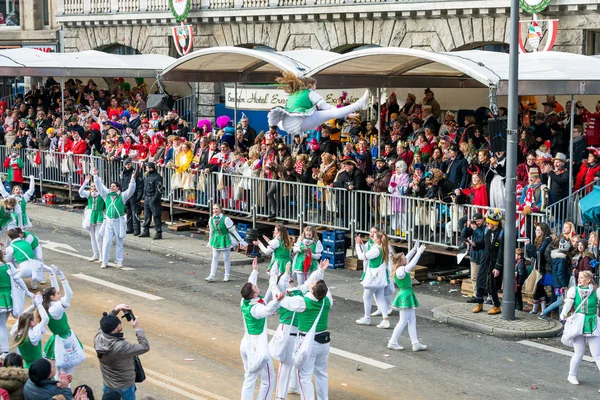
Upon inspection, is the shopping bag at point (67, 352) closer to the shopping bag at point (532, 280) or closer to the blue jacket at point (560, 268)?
the blue jacket at point (560, 268)

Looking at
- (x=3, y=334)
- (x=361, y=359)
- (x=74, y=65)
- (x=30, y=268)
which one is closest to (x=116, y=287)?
(x=30, y=268)

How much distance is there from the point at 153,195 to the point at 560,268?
33.2 feet

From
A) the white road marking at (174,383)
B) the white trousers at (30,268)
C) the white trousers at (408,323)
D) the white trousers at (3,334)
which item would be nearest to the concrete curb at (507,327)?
the white trousers at (408,323)

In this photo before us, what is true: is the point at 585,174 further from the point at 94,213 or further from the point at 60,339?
the point at 60,339

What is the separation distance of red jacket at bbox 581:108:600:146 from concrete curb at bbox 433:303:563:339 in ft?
19.8

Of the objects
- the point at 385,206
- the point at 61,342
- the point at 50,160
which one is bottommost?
the point at 61,342

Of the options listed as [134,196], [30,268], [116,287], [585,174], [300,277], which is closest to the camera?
[30,268]

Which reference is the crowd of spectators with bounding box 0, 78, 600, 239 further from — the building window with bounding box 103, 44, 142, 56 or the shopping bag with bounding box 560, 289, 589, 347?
the building window with bounding box 103, 44, 142, 56

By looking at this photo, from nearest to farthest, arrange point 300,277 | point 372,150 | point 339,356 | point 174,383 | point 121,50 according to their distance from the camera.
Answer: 1. point 174,383
2. point 339,356
3. point 300,277
4. point 372,150
5. point 121,50

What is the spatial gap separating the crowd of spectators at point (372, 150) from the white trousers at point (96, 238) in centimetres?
323

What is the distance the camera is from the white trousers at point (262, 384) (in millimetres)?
11781

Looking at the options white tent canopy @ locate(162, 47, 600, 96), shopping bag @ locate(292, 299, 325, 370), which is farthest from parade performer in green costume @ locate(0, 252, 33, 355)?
white tent canopy @ locate(162, 47, 600, 96)

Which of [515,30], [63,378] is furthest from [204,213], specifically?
[63,378]

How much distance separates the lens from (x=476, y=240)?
17156 mm
